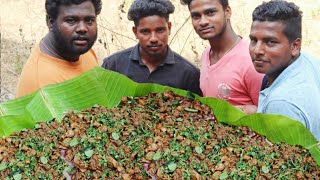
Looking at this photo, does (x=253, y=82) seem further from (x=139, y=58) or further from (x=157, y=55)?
(x=139, y=58)

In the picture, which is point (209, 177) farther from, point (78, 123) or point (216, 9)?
point (216, 9)

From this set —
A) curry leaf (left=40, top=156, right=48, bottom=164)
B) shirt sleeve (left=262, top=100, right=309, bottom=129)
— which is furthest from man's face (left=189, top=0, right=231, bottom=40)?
curry leaf (left=40, top=156, right=48, bottom=164)

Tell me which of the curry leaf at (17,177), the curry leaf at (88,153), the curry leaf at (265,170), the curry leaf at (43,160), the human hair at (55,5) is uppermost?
the human hair at (55,5)

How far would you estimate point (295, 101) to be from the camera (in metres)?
1.94

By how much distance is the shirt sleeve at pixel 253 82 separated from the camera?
8.75 ft

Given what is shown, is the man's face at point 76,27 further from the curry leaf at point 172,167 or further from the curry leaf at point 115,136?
the curry leaf at point 172,167

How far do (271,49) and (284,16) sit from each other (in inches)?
5.4

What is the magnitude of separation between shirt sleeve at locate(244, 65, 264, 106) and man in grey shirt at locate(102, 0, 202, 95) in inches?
12.2

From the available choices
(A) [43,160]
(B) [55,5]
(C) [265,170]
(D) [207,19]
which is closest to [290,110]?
(C) [265,170]

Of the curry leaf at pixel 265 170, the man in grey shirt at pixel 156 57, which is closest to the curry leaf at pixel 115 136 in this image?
the curry leaf at pixel 265 170

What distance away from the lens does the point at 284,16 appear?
87.3 inches

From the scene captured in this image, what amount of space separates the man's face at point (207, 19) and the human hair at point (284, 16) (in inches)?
23.9

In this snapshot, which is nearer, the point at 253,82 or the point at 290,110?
the point at 290,110

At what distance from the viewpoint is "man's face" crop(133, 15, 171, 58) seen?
2.90 meters
